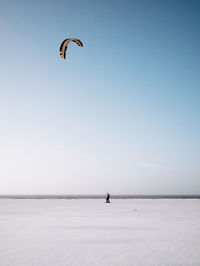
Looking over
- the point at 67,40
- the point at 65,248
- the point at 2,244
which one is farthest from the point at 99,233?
the point at 67,40

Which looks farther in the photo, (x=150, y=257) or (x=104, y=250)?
(x=104, y=250)

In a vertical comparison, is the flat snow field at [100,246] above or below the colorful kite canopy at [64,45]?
below

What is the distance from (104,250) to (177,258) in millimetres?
2316

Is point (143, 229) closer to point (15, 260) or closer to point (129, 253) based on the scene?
point (129, 253)

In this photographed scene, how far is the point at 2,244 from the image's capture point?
419 inches

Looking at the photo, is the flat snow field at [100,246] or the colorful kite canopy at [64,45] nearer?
the flat snow field at [100,246]

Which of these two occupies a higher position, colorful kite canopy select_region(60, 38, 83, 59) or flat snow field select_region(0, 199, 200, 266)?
colorful kite canopy select_region(60, 38, 83, 59)

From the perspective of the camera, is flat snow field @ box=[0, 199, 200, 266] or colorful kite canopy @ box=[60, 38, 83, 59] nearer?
flat snow field @ box=[0, 199, 200, 266]

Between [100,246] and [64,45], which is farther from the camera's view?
[64,45]

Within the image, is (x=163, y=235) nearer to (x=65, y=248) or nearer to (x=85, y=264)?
(x=65, y=248)

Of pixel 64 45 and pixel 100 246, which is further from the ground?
pixel 64 45

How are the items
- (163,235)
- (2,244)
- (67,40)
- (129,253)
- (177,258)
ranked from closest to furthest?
(177,258)
(129,253)
(2,244)
(163,235)
(67,40)

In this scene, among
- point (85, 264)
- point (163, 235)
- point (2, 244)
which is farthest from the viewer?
point (163, 235)

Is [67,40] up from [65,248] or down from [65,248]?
up
